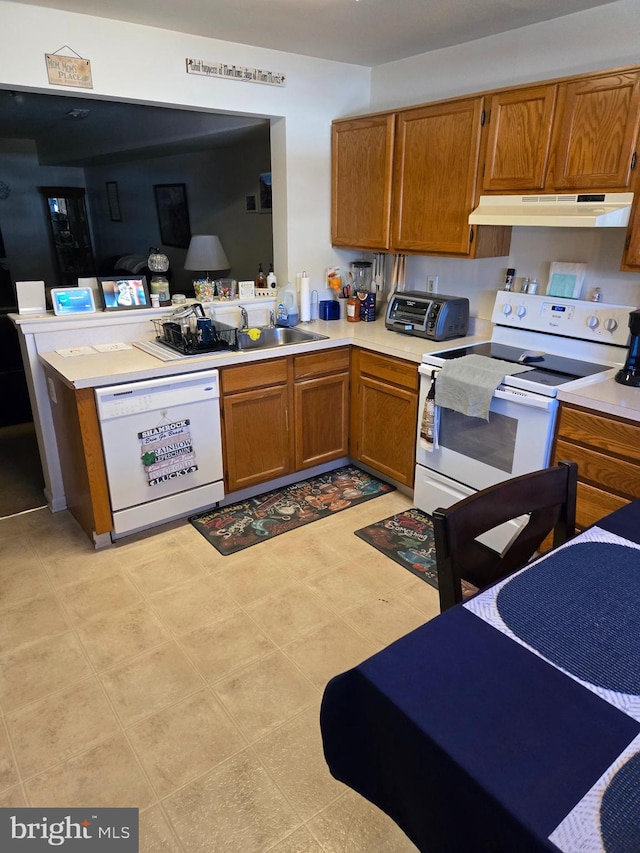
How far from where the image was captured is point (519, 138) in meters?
2.61

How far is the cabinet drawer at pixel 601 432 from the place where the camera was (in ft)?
6.86

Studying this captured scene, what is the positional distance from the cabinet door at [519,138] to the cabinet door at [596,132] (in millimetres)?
59

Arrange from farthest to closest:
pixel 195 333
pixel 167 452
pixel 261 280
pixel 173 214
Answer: pixel 261 280 < pixel 173 214 < pixel 195 333 < pixel 167 452

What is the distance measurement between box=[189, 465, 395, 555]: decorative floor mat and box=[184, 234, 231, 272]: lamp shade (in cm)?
147

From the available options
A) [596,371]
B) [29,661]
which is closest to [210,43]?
[596,371]

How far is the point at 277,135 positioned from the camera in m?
3.48

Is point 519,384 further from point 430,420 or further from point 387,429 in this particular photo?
point 387,429

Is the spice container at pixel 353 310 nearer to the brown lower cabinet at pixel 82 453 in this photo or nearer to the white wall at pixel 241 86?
the white wall at pixel 241 86

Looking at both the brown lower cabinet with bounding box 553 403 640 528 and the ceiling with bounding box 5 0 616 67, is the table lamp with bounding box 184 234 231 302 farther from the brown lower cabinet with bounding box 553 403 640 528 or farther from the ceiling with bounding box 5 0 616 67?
the brown lower cabinet with bounding box 553 403 640 528

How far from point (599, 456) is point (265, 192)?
2610mm

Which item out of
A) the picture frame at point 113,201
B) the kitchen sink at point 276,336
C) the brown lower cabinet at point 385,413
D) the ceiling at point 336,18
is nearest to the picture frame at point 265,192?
the ceiling at point 336,18

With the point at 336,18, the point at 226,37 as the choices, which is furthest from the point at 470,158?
the point at 226,37

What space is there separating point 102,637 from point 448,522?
1.65m

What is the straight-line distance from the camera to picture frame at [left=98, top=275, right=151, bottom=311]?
3.06 meters
